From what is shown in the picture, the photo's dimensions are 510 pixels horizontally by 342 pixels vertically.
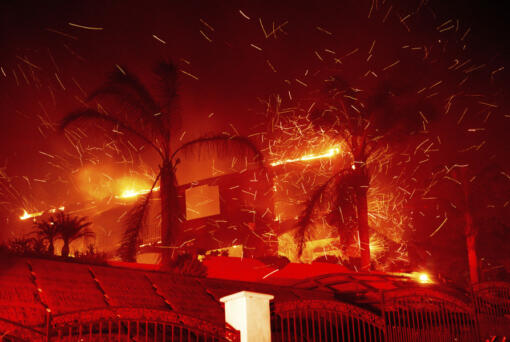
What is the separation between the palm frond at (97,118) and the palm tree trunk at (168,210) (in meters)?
0.64

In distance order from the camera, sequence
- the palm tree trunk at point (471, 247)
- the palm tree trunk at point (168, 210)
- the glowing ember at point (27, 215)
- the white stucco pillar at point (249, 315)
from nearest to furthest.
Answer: the white stucco pillar at point (249, 315) → the palm tree trunk at point (168, 210) → the palm tree trunk at point (471, 247) → the glowing ember at point (27, 215)

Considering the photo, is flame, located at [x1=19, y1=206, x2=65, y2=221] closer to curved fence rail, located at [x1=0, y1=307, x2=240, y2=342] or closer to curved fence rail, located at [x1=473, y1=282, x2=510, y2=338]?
curved fence rail, located at [x1=473, y1=282, x2=510, y2=338]

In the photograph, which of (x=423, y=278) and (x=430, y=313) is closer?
(x=430, y=313)

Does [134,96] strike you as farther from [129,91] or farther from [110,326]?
[110,326]

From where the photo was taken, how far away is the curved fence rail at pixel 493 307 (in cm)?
1195

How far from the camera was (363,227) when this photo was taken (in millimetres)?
15859

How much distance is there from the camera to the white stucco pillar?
800 centimetres

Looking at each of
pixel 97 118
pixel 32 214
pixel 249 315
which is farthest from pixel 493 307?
pixel 32 214

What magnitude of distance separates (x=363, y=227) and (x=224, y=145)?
4.39m

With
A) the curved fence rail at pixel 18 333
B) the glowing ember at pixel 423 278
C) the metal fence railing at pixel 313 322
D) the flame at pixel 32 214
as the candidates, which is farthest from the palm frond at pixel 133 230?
the flame at pixel 32 214

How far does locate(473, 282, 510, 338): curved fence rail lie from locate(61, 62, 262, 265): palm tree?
6001mm

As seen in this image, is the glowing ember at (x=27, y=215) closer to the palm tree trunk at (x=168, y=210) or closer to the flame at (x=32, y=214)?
the flame at (x=32, y=214)

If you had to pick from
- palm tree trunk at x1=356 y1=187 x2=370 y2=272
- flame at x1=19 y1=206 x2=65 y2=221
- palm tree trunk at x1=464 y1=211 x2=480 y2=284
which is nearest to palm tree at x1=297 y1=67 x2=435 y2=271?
palm tree trunk at x1=356 y1=187 x2=370 y2=272

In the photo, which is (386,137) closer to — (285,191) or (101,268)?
(101,268)
